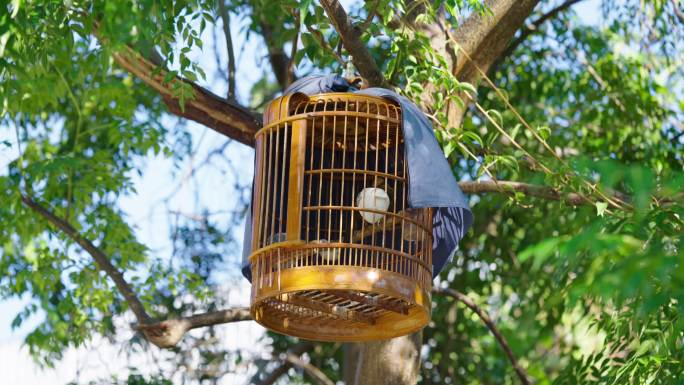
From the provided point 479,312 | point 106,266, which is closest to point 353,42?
point 106,266

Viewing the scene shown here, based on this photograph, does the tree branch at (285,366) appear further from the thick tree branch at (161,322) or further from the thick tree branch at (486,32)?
the thick tree branch at (486,32)

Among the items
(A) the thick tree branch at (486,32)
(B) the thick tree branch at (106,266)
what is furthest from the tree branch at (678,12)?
(B) the thick tree branch at (106,266)

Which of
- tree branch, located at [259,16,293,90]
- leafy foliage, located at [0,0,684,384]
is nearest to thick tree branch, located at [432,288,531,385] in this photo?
leafy foliage, located at [0,0,684,384]

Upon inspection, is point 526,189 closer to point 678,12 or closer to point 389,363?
point 389,363

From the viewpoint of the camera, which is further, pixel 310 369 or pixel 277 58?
pixel 277 58

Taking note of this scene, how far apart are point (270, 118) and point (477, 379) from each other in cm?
411

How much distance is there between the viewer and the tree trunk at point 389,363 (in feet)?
18.1

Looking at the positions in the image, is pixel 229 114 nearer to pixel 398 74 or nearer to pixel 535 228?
pixel 398 74

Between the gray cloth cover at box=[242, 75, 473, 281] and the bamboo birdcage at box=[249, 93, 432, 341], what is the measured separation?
0.21 feet

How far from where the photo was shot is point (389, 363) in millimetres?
5527

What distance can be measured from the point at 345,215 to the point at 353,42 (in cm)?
90

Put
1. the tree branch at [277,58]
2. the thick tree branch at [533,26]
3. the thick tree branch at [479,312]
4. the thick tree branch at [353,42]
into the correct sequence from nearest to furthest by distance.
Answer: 1. the thick tree branch at [353,42]
2. the thick tree branch at [479,312]
3. the thick tree branch at [533,26]
4. the tree branch at [277,58]

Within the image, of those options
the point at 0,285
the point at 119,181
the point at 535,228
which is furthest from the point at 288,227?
the point at 535,228

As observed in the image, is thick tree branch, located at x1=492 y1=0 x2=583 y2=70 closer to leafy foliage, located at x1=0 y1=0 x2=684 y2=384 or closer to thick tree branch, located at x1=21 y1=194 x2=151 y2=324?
leafy foliage, located at x1=0 y1=0 x2=684 y2=384
